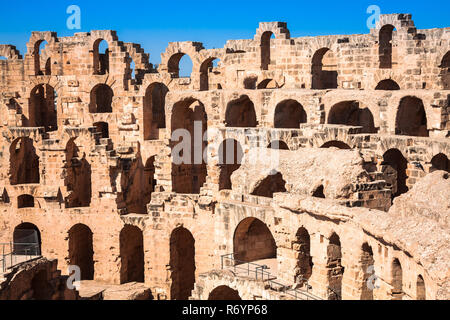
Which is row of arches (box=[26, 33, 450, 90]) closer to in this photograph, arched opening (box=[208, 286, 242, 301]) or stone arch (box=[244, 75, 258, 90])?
stone arch (box=[244, 75, 258, 90])

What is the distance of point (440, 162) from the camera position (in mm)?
26938

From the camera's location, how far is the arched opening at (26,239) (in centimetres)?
3162

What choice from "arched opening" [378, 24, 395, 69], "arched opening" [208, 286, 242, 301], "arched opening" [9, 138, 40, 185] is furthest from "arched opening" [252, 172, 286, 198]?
"arched opening" [9, 138, 40, 185]

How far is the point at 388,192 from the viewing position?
24438 mm

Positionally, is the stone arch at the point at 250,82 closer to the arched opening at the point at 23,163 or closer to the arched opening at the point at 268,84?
the arched opening at the point at 268,84

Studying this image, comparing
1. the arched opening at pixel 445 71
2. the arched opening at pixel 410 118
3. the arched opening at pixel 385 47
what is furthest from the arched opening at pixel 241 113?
the arched opening at pixel 445 71

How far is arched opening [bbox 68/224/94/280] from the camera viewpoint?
3534 cm

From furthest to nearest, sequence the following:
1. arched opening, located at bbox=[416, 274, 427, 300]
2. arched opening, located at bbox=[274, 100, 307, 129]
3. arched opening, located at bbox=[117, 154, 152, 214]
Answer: arched opening, located at bbox=[117, 154, 152, 214] → arched opening, located at bbox=[274, 100, 307, 129] → arched opening, located at bbox=[416, 274, 427, 300]

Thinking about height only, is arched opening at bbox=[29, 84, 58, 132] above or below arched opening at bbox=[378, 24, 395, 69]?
below

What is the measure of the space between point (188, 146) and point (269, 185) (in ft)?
22.8

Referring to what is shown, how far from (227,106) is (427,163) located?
34.5 feet

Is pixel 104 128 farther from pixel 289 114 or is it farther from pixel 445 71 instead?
pixel 445 71

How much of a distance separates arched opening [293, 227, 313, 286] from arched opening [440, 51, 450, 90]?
32.9 ft

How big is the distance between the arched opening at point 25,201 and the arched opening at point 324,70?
14.8m
